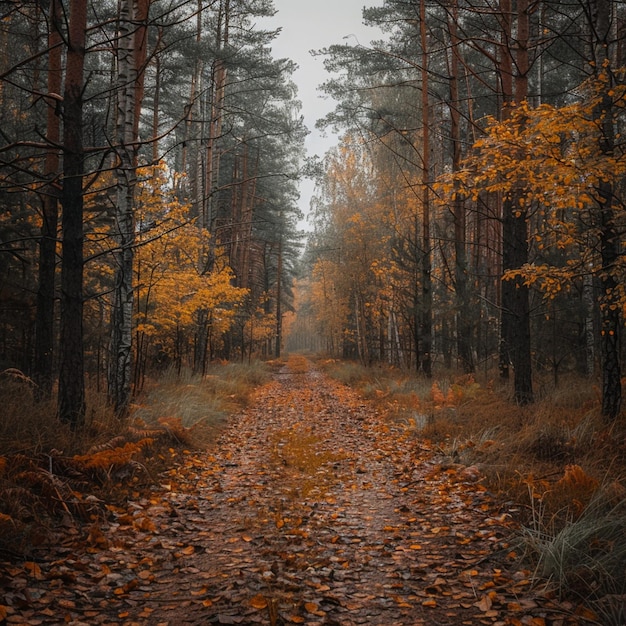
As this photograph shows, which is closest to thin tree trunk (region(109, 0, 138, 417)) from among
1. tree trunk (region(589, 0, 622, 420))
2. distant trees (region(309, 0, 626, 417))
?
distant trees (region(309, 0, 626, 417))

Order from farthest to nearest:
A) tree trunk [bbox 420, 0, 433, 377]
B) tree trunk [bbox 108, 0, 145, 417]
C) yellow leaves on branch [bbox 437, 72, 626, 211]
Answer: tree trunk [bbox 420, 0, 433, 377]
tree trunk [bbox 108, 0, 145, 417]
yellow leaves on branch [bbox 437, 72, 626, 211]

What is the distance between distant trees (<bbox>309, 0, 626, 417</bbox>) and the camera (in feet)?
20.4

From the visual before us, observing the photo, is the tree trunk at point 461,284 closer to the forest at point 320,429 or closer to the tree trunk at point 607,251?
the forest at point 320,429

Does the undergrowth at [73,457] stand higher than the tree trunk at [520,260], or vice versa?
the tree trunk at [520,260]

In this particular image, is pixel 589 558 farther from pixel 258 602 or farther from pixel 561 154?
pixel 561 154

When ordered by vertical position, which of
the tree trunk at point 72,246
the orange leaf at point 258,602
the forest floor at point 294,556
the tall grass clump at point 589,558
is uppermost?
the tree trunk at point 72,246

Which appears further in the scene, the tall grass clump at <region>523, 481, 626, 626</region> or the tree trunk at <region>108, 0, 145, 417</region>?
the tree trunk at <region>108, 0, 145, 417</region>

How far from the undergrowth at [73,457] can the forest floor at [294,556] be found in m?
0.22

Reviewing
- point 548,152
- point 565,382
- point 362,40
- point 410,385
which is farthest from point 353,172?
point 548,152

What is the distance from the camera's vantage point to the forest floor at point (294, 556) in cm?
296

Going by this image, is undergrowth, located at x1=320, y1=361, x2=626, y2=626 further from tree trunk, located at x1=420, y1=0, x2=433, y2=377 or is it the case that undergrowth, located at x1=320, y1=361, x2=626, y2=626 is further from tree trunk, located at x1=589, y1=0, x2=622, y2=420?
tree trunk, located at x1=420, y1=0, x2=433, y2=377

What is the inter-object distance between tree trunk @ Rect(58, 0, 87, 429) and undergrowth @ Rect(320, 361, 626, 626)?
196 inches

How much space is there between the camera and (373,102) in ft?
68.3

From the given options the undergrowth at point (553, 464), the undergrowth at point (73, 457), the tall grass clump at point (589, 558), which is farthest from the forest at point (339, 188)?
the tall grass clump at point (589, 558)
